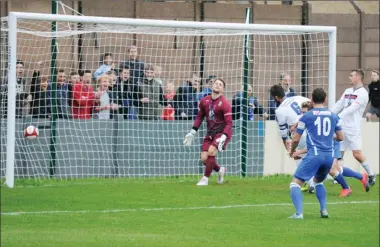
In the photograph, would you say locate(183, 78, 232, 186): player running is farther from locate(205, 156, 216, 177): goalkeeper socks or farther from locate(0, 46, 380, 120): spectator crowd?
locate(0, 46, 380, 120): spectator crowd

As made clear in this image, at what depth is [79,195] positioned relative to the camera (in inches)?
702

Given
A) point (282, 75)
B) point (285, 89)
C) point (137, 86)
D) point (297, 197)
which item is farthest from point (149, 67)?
point (297, 197)

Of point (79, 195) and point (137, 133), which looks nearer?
point (79, 195)

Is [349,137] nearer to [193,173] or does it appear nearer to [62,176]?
[193,173]

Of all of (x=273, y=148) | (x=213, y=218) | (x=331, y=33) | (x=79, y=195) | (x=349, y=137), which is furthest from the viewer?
(x=273, y=148)

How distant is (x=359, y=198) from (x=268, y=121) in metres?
5.32

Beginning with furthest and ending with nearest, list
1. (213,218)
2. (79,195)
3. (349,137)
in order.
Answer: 1. (349,137)
2. (79,195)
3. (213,218)

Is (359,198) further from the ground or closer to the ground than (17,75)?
closer to the ground

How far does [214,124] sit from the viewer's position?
67.1ft

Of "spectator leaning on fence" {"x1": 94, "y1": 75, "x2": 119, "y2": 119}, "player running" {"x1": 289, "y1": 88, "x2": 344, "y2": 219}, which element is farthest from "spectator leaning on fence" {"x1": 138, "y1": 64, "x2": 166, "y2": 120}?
"player running" {"x1": 289, "y1": 88, "x2": 344, "y2": 219}

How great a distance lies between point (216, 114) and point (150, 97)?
101 inches

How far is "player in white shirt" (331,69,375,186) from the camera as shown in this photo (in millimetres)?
19906

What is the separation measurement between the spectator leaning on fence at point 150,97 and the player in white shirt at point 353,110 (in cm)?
399

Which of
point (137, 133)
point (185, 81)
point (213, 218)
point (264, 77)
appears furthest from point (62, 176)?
point (213, 218)
